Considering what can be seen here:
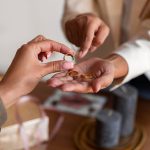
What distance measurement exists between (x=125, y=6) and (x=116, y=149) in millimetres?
335

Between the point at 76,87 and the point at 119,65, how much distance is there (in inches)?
7.5

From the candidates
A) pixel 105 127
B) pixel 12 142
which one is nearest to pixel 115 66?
pixel 105 127

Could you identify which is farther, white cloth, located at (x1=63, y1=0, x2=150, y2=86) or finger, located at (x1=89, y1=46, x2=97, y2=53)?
white cloth, located at (x1=63, y1=0, x2=150, y2=86)

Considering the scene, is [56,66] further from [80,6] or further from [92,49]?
[80,6]

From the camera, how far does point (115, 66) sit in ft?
2.02

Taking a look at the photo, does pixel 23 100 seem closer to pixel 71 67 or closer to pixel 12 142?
pixel 12 142

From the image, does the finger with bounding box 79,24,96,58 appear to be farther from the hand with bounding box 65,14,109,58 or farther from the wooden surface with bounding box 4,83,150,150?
the wooden surface with bounding box 4,83,150,150

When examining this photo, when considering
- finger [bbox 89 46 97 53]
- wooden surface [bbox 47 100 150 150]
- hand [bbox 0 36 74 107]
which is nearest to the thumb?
hand [bbox 0 36 74 107]

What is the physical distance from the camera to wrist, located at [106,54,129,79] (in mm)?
623

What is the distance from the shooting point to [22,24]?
1.86 ft

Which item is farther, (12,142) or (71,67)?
(12,142)

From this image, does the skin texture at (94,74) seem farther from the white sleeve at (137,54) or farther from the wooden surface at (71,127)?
the wooden surface at (71,127)

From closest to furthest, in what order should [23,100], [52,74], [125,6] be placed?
1. [52,74]
2. [23,100]
3. [125,6]

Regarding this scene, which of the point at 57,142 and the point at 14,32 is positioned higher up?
the point at 14,32
